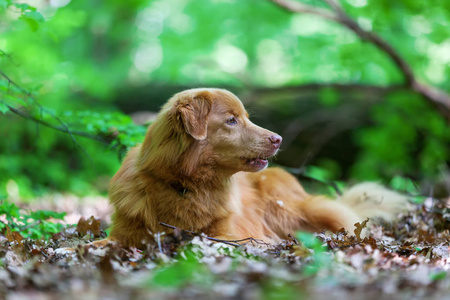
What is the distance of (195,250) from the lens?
2.92 metres

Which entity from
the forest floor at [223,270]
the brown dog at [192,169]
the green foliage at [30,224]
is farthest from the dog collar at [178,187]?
the green foliage at [30,224]

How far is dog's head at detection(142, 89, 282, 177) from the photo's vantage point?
355cm

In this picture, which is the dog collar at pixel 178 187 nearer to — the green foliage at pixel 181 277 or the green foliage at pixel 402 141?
the green foliage at pixel 181 277

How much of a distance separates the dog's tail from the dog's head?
1.83 metres

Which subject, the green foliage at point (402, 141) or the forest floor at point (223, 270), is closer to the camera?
the forest floor at point (223, 270)

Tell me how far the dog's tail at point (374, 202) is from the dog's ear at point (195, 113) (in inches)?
89.6

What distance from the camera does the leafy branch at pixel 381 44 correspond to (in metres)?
7.65

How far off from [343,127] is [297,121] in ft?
3.20

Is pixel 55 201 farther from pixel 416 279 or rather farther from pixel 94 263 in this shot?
pixel 416 279

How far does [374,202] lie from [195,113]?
266 centimetres

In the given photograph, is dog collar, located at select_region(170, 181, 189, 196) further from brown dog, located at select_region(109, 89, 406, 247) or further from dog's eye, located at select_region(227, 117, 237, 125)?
dog's eye, located at select_region(227, 117, 237, 125)

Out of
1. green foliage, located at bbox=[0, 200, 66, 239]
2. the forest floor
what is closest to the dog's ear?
the forest floor

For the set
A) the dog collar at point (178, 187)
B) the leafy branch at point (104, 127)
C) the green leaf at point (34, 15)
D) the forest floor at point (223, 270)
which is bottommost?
the forest floor at point (223, 270)

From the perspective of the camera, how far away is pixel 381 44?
7613mm
